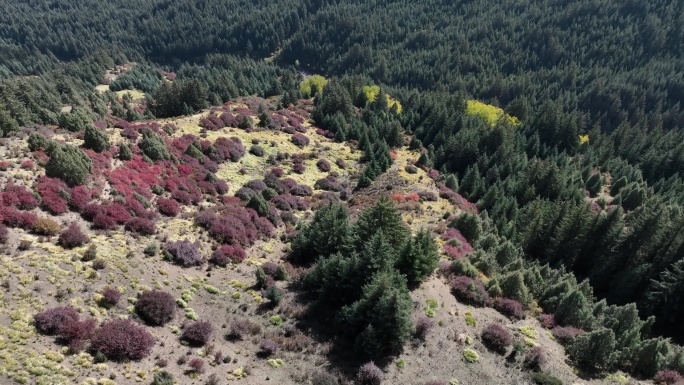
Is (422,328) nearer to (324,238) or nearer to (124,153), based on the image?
(324,238)

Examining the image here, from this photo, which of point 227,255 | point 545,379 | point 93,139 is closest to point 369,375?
point 545,379

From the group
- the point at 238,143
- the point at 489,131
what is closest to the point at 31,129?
the point at 238,143

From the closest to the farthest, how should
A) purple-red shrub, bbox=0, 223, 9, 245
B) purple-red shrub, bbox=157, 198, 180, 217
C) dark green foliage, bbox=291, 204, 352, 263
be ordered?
purple-red shrub, bbox=0, 223, 9, 245
dark green foliage, bbox=291, 204, 352, 263
purple-red shrub, bbox=157, 198, 180, 217

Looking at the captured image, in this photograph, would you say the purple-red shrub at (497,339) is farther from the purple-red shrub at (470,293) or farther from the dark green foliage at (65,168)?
the dark green foliage at (65,168)

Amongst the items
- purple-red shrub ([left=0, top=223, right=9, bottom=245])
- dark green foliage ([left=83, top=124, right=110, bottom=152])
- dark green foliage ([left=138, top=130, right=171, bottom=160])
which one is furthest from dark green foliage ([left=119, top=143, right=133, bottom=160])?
purple-red shrub ([left=0, top=223, right=9, bottom=245])

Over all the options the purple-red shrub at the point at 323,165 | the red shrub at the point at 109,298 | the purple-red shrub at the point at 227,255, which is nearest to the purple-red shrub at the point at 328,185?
the purple-red shrub at the point at 323,165

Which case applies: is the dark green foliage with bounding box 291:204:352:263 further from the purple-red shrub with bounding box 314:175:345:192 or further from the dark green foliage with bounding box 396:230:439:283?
the purple-red shrub with bounding box 314:175:345:192
